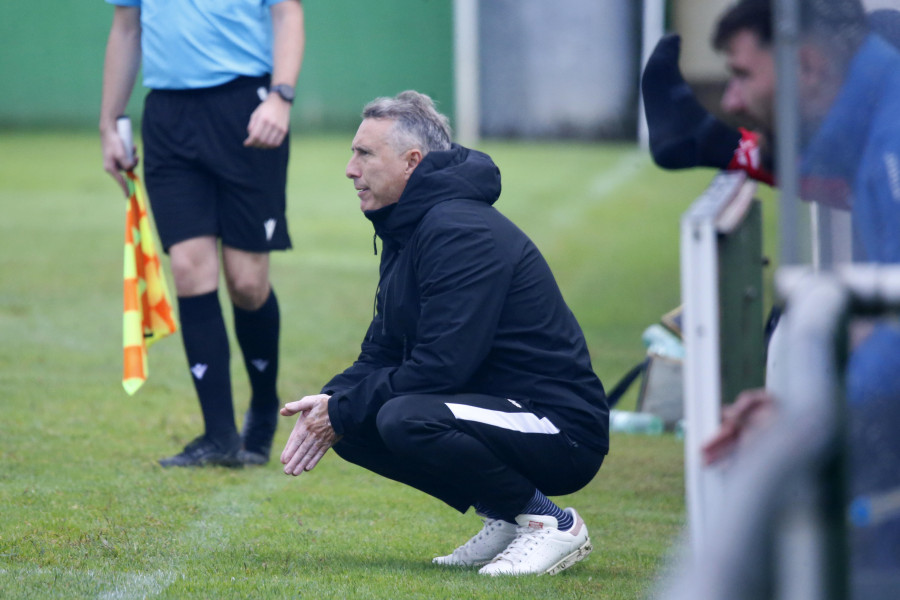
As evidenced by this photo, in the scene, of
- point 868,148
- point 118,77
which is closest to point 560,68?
point 118,77

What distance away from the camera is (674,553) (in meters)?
3.62

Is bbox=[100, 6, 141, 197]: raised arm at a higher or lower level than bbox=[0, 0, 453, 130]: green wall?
higher

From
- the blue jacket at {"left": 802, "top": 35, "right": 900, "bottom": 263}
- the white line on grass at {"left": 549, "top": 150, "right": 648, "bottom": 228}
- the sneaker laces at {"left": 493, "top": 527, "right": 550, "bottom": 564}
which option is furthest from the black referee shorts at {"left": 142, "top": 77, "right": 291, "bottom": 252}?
the white line on grass at {"left": 549, "top": 150, "right": 648, "bottom": 228}

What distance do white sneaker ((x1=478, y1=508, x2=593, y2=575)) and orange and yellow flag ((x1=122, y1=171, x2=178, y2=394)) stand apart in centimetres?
182

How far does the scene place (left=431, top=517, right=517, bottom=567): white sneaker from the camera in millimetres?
3457

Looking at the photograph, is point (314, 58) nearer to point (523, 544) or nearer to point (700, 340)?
point (523, 544)

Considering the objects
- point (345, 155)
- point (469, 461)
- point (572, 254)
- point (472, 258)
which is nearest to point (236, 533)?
point (469, 461)

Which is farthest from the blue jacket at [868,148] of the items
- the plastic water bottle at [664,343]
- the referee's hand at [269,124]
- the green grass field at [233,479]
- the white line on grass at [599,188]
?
the white line on grass at [599,188]

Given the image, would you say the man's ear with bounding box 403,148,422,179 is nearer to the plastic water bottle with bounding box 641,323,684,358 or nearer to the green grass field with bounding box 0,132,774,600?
the green grass field with bounding box 0,132,774,600

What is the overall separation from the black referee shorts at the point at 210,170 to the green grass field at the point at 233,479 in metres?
0.87

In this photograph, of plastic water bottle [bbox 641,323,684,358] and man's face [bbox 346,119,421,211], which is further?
plastic water bottle [bbox 641,323,684,358]

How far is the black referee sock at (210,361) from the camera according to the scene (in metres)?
4.62

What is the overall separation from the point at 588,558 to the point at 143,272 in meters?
2.15

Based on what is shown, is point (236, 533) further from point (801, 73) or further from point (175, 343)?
point (175, 343)
